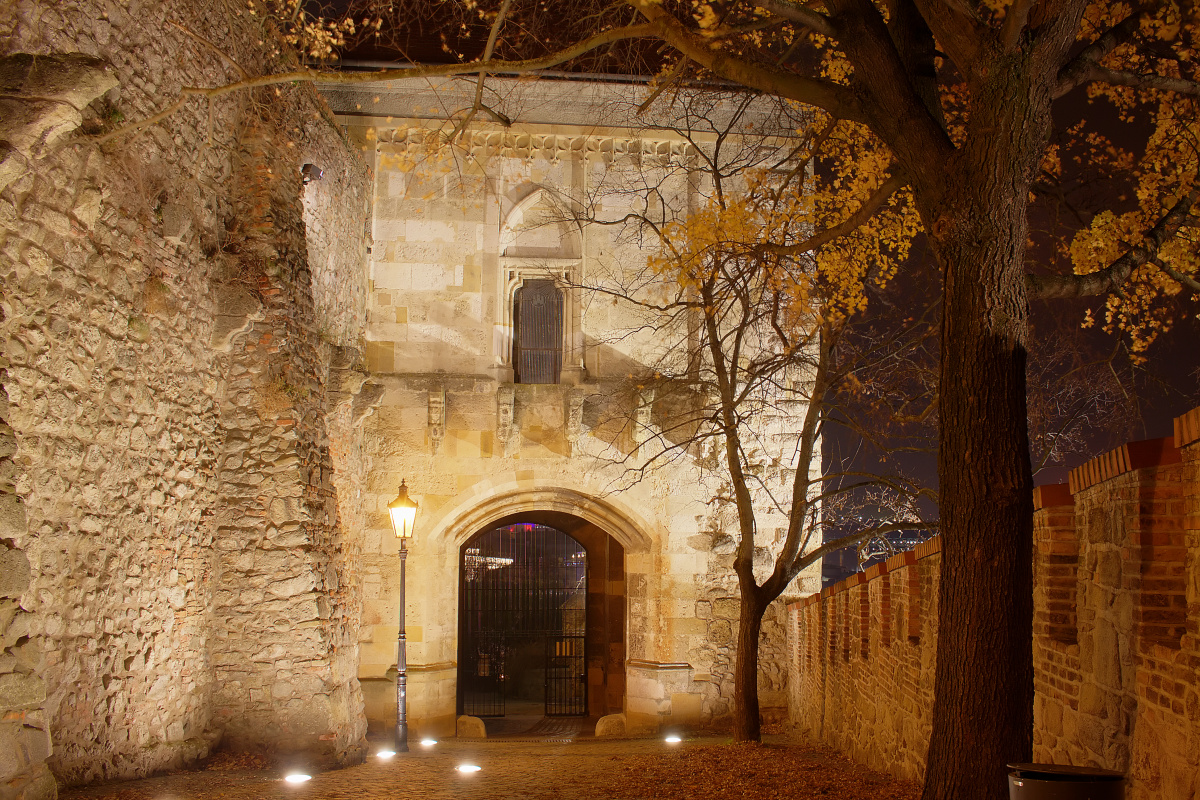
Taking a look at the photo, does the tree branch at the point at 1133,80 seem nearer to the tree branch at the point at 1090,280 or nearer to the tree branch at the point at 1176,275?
the tree branch at the point at 1090,280

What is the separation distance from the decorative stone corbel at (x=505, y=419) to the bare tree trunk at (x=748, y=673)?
14.3 feet

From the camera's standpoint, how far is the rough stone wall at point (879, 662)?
6227mm

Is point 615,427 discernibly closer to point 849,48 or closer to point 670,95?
point 670,95

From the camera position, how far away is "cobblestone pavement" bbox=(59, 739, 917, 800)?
634cm

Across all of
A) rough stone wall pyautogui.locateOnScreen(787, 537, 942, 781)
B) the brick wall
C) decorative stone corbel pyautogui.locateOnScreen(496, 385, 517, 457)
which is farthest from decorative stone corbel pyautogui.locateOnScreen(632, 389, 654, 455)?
the brick wall

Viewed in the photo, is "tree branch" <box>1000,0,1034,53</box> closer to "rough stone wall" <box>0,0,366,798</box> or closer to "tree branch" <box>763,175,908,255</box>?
"tree branch" <box>763,175,908,255</box>

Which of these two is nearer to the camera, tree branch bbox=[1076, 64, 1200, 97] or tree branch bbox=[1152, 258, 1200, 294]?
tree branch bbox=[1076, 64, 1200, 97]

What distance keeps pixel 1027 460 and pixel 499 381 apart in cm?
987

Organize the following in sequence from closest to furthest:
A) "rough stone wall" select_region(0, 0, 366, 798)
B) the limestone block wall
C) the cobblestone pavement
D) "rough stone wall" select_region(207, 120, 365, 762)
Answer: "rough stone wall" select_region(0, 0, 366, 798) → the cobblestone pavement → "rough stone wall" select_region(207, 120, 365, 762) → the limestone block wall

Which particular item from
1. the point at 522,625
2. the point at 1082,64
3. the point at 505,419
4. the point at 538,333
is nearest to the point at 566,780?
the point at 1082,64

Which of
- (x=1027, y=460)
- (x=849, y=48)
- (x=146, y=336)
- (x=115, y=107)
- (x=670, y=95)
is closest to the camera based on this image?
(x=1027, y=460)

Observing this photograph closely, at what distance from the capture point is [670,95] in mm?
13078

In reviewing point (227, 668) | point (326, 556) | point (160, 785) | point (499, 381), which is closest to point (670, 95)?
point (499, 381)

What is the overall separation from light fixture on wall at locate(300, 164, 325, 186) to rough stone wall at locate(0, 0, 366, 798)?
2.40ft
